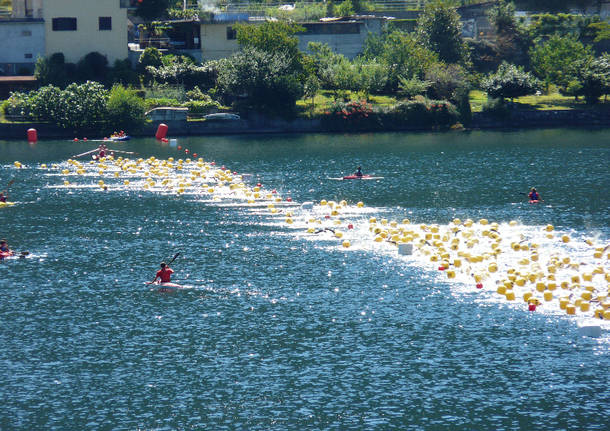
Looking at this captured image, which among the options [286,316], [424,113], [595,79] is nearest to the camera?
[286,316]

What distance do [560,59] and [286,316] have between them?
95.2 metres

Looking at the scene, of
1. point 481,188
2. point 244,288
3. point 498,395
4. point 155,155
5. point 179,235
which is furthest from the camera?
point 155,155

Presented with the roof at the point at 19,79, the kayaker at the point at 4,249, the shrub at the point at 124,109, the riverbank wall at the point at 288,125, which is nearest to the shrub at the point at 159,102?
the shrub at the point at 124,109

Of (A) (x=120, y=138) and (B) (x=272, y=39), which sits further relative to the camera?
(B) (x=272, y=39)

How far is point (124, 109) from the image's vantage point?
347 feet

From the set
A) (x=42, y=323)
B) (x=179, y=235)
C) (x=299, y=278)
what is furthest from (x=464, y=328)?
(x=179, y=235)

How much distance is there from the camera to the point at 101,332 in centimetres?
3650

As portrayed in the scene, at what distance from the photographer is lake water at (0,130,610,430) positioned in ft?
95.9

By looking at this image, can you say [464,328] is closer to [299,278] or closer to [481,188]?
[299,278]

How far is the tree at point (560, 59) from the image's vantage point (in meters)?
122

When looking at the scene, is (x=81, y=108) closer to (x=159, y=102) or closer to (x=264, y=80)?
(x=159, y=102)

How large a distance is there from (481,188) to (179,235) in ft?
85.3

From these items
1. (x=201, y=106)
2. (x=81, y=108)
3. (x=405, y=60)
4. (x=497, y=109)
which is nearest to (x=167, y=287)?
(x=81, y=108)

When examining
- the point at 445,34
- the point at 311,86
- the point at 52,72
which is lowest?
the point at 311,86
